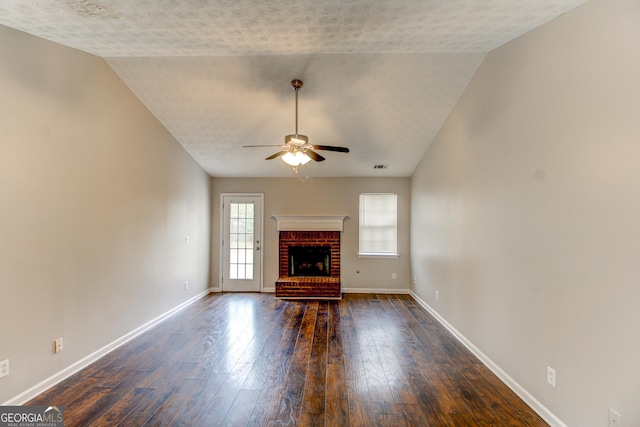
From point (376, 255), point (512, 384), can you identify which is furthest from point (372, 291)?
point (512, 384)

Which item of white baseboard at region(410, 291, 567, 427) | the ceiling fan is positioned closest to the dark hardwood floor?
white baseboard at region(410, 291, 567, 427)

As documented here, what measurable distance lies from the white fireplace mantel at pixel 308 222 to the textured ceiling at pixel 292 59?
1144 mm

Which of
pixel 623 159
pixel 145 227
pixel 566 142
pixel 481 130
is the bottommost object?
pixel 145 227

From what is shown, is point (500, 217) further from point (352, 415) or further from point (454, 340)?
point (352, 415)

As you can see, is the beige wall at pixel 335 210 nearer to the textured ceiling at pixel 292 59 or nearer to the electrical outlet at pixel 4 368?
the textured ceiling at pixel 292 59

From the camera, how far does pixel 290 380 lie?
2691mm

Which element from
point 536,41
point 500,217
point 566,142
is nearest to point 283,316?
point 500,217

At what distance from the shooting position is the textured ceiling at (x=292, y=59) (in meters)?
2.15

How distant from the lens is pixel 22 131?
2.36 metres

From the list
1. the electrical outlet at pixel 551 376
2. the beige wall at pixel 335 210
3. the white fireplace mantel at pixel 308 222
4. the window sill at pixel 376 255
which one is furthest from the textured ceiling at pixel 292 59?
the electrical outlet at pixel 551 376

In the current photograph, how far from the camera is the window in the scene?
20.7 ft

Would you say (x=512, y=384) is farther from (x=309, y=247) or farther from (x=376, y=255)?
(x=309, y=247)

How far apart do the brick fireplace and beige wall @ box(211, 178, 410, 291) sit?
0.52ft

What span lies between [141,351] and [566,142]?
14.6ft
